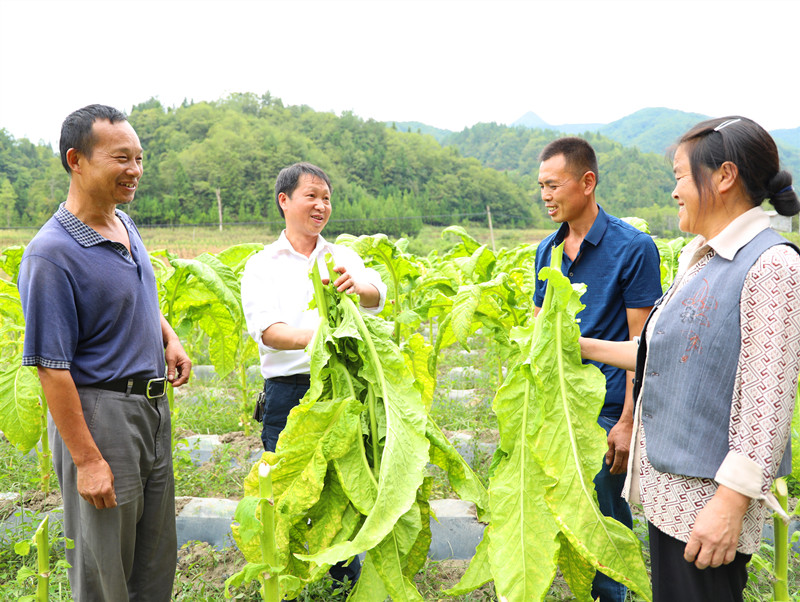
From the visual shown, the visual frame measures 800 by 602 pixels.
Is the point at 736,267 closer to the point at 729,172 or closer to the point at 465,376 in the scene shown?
the point at 729,172

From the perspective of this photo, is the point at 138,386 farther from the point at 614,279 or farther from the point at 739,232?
the point at 739,232

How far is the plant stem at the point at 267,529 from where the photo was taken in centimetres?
135

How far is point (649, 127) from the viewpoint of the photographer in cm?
12156

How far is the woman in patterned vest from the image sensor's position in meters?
1.32

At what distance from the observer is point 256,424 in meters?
4.45

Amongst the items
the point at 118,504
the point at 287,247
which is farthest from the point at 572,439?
the point at 118,504

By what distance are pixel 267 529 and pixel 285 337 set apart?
0.88m

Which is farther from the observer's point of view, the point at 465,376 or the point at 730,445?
the point at 465,376

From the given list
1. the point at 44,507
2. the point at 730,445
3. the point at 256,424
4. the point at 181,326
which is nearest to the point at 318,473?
the point at 730,445

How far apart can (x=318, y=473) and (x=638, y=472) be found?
3.02 ft

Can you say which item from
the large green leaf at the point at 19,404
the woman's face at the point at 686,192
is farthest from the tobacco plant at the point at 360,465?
the large green leaf at the point at 19,404

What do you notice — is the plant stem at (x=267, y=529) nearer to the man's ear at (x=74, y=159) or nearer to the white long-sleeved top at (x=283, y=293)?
the white long-sleeved top at (x=283, y=293)

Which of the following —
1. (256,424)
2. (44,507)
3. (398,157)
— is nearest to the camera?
(44,507)

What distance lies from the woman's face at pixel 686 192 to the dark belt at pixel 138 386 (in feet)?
5.84
